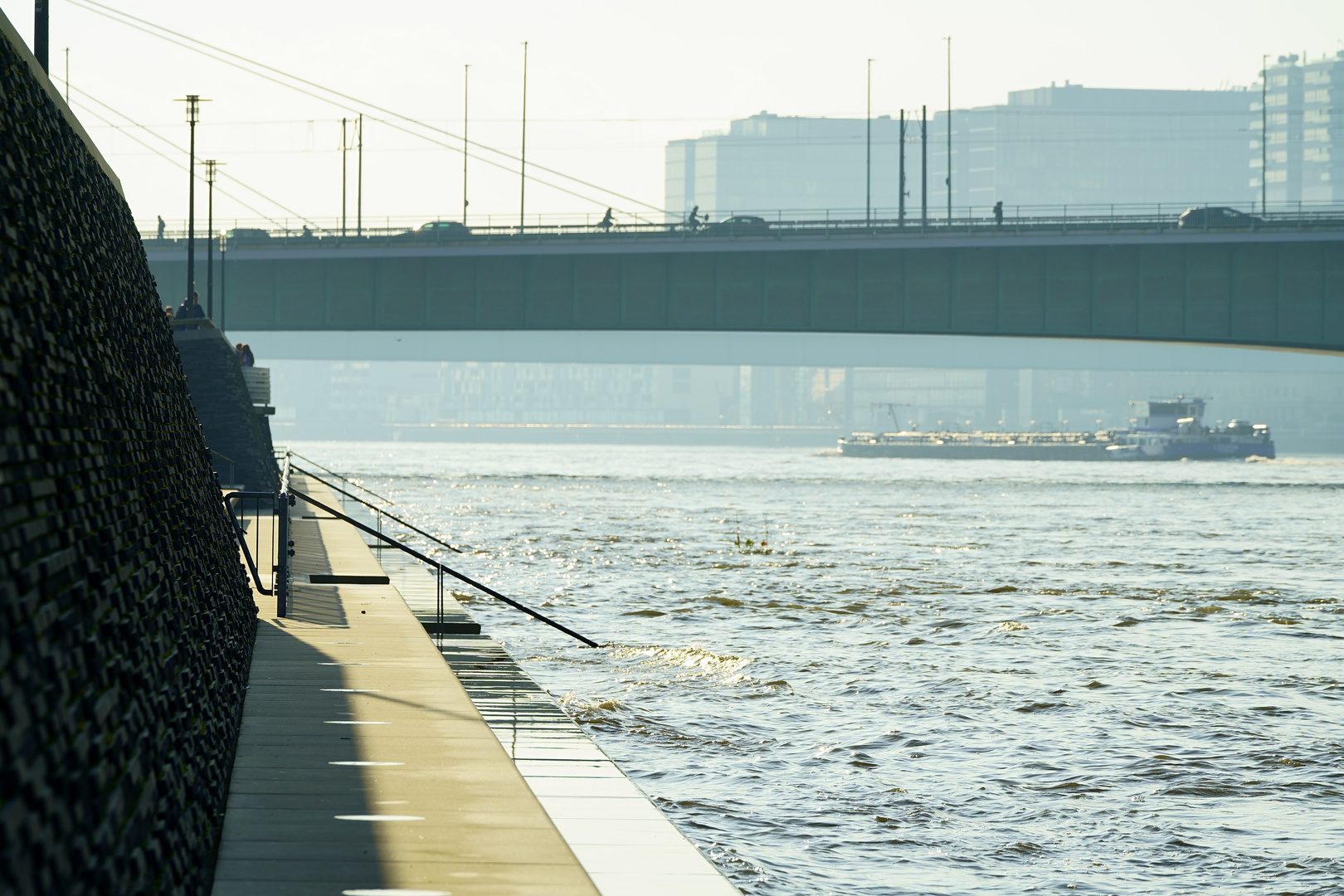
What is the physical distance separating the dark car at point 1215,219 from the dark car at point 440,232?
33568 millimetres

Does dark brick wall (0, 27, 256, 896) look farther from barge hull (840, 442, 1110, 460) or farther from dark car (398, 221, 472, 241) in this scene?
barge hull (840, 442, 1110, 460)

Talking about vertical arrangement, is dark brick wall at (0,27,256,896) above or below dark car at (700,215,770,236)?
below

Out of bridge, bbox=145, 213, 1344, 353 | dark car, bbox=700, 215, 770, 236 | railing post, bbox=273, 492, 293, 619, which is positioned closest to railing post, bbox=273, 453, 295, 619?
railing post, bbox=273, 492, 293, 619

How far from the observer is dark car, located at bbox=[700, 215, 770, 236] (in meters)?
72.8

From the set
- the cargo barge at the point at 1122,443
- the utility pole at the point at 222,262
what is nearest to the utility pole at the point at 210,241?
the utility pole at the point at 222,262

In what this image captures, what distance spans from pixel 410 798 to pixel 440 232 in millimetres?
66624

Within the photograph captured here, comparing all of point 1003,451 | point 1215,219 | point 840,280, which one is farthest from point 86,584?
point 1003,451

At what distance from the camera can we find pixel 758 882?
1423cm

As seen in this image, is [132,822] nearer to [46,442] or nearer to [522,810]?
[46,442]

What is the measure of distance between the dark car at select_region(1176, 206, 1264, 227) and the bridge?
117 cm

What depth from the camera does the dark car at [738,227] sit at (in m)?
72.8

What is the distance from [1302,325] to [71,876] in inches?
2626

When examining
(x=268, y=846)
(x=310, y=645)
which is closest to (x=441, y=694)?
(x=310, y=645)

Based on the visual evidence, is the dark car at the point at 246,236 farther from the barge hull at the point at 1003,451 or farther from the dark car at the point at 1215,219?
the barge hull at the point at 1003,451
